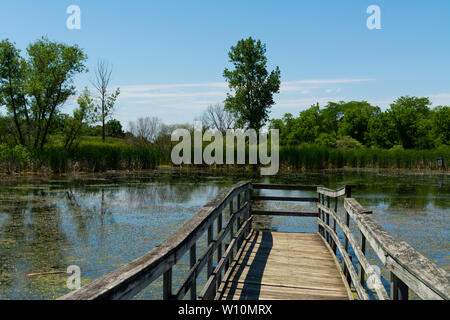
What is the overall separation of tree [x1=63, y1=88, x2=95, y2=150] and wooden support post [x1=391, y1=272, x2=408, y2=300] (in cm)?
3166

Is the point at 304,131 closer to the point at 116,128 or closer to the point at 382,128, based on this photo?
the point at 382,128

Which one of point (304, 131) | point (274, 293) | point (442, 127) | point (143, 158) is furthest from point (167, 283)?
point (304, 131)

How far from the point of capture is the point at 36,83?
97.9ft

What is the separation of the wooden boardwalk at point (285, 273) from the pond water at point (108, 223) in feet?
3.47

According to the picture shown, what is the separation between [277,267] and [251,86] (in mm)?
38131

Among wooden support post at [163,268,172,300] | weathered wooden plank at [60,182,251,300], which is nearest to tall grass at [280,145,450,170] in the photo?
weathered wooden plank at [60,182,251,300]

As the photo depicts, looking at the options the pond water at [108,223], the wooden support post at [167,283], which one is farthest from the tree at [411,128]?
the wooden support post at [167,283]

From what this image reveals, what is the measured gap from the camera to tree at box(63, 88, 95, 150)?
105ft

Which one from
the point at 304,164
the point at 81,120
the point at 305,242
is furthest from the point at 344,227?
the point at 81,120

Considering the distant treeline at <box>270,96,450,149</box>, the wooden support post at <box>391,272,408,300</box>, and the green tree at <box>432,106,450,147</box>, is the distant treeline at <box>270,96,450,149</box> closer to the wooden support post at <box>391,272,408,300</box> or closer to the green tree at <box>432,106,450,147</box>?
the green tree at <box>432,106,450,147</box>

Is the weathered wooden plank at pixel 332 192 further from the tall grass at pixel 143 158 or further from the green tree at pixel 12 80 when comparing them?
the green tree at pixel 12 80
